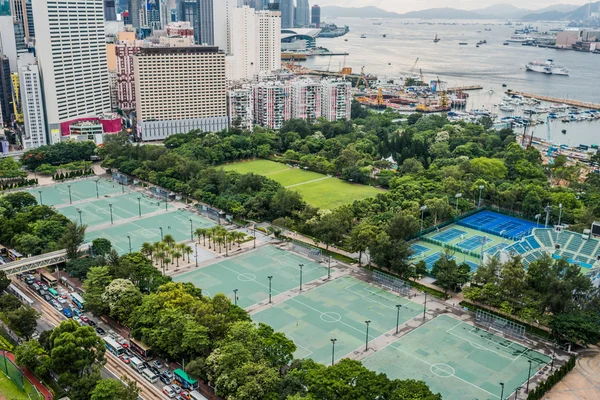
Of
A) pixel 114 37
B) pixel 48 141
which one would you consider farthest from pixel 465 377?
pixel 114 37

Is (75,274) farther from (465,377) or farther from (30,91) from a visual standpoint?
(30,91)

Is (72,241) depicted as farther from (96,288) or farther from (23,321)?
(23,321)

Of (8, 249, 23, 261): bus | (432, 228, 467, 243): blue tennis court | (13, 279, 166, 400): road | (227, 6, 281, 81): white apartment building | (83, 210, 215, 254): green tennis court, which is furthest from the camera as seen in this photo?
(227, 6, 281, 81): white apartment building

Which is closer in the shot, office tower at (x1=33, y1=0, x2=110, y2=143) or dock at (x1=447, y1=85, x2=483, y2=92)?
office tower at (x1=33, y1=0, x2=110, y2=143)

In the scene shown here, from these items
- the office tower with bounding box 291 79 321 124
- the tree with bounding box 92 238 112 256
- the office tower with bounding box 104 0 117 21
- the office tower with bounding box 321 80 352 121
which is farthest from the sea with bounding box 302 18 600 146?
the tree with bounding box 92 238 112 256

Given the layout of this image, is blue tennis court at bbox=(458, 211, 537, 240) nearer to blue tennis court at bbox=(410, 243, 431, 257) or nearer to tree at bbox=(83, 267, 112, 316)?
blue tennis court at bbox=(410, 243, 431, 257)

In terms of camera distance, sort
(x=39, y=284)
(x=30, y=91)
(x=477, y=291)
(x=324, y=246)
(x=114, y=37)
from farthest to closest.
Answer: (x=114, y=37) < (x=30, y=91) < (x=324, y=246) < (x=39, y=284) < (x=477, y=291)
